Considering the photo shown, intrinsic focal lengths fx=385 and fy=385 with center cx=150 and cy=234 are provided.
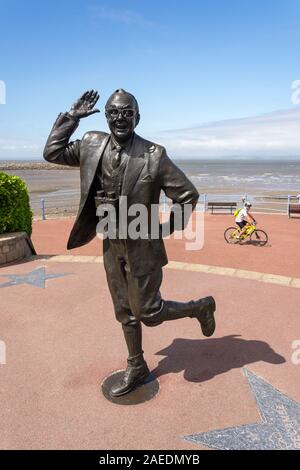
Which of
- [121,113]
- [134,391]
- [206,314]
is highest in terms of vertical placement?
[121,113]

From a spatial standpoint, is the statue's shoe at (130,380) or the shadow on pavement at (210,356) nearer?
Answer: the statue's shoe at (130,380)

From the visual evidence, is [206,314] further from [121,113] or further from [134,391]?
[121,113]

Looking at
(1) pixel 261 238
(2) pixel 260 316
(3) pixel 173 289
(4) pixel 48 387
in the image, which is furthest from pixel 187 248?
(4) pixel 48 387

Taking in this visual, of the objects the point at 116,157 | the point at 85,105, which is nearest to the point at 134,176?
the point at 116,157

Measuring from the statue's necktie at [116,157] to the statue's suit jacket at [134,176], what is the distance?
9cm

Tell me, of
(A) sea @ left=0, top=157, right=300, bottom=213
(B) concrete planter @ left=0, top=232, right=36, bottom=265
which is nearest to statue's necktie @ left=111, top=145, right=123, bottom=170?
(B) concrete planter @ left=0, top=232, right=36, bottom=265

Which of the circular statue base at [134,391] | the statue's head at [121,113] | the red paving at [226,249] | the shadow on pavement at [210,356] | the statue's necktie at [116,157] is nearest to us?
the statue's head at [121,113]

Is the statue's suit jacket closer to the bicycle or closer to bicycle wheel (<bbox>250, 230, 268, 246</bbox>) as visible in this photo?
the bicycle

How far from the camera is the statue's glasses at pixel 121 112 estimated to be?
2.77 metres

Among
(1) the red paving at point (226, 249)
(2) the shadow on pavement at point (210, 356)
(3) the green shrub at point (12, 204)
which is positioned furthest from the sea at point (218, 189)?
(2) the shadow on pavement at point (210, 356)

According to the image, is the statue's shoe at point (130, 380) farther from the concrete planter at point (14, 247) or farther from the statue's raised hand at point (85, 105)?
the concrete planter at point (14, 247)

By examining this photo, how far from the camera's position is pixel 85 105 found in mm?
3061

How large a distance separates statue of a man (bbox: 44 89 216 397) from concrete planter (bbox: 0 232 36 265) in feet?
14.5

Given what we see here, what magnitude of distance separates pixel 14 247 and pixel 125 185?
Answer: 203 inches
